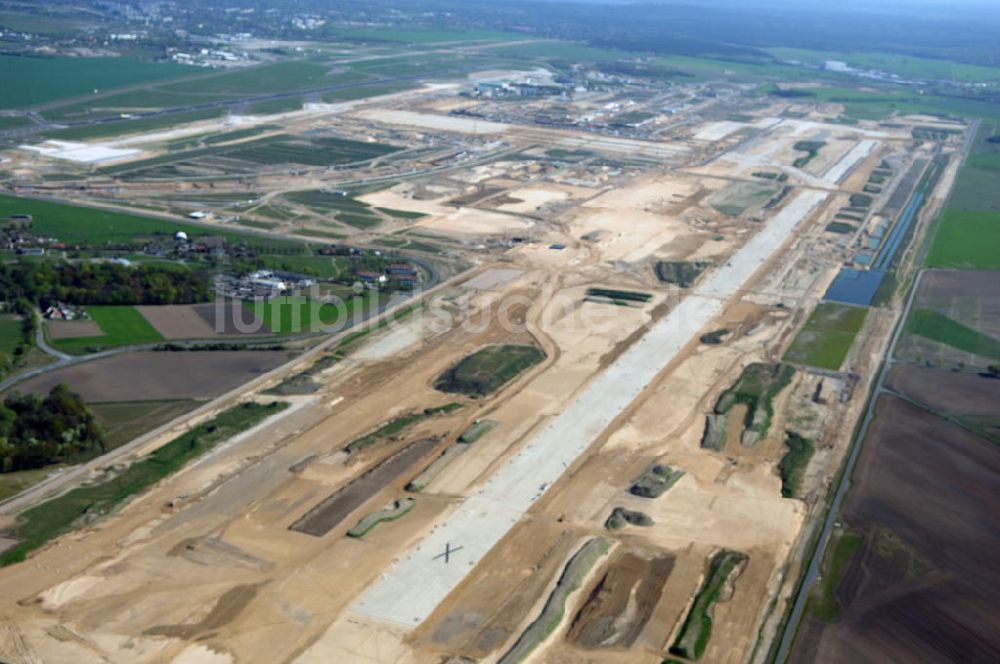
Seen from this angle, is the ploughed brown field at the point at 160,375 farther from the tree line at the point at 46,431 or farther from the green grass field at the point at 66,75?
the green grass field at the point at 66,75

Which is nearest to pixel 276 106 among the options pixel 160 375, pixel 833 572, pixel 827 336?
pixel 160 375

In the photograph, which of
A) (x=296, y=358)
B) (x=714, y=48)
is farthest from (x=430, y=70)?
(x=296, y=358)

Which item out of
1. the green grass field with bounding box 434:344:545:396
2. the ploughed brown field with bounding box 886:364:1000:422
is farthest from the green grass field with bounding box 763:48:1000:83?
the green grass field with bounding box 434:344:545:396

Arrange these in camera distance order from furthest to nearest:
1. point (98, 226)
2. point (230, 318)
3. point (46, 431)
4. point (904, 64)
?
1. point (904, 64)
2. point (98, 226)
3. point (230, 318)
4. point (46, 431)

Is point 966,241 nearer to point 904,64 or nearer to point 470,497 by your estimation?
point 470,497

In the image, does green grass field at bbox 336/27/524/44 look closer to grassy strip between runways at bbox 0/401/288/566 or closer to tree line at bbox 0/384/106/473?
→ grassy strip between runways at bbox 0/401/288/566
